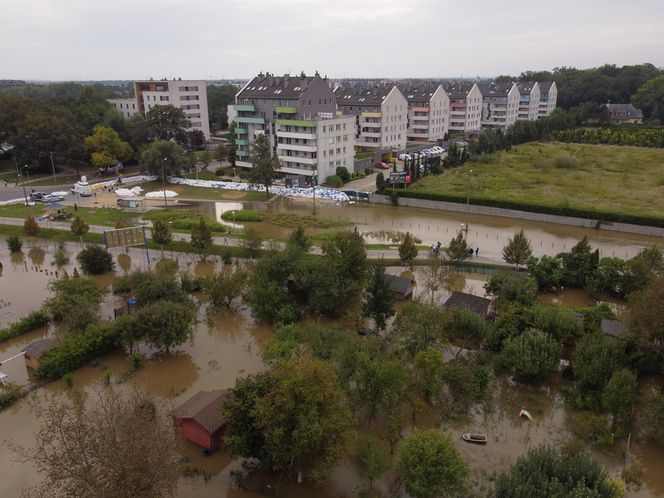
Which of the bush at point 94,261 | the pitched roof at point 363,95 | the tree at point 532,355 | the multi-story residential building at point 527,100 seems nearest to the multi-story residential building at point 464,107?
the multi-story residential building at point 527,100

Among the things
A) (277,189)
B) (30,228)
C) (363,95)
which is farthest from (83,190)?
(363,95)

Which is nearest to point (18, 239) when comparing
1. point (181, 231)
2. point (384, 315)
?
point (181, 231)

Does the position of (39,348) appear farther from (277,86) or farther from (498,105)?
(498,105)

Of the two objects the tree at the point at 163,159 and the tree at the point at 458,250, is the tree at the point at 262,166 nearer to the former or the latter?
the tree at the point at 163,159

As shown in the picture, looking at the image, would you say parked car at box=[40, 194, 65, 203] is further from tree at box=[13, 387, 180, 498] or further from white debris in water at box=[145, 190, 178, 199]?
tree at box=[13, 387, 180, 498]

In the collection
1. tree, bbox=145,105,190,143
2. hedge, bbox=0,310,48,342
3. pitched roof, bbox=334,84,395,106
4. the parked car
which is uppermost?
pitched roof, bbox=334,84,395,106

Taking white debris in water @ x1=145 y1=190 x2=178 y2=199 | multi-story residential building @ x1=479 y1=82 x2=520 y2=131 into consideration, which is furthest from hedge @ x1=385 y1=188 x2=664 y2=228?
multi-story residential building @ x1=479 y1=82 x2=520 y2=131
